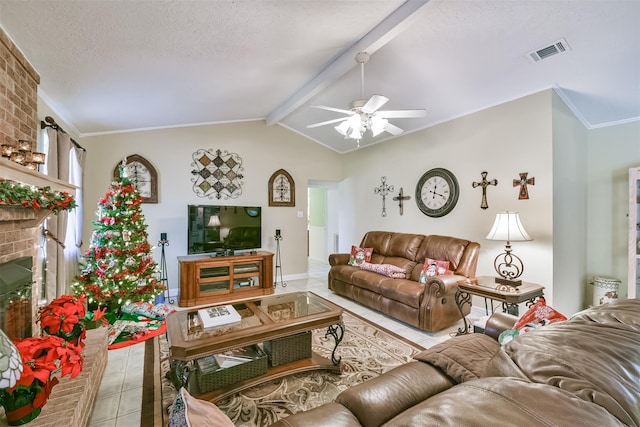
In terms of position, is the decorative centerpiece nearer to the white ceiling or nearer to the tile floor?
the tile floor

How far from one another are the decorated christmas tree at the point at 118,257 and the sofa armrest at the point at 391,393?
3.28m

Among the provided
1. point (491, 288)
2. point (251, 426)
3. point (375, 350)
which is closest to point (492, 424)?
point (251, 426)

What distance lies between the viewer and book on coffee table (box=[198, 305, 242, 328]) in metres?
2.12

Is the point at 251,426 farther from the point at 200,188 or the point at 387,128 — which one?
the point at 200,188

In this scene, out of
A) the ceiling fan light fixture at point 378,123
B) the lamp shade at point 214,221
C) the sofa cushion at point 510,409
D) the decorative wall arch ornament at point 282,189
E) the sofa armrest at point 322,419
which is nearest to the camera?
the sofa cushion at point 510,409

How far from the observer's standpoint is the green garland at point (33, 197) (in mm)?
1523

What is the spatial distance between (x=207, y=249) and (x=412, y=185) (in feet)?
11.5

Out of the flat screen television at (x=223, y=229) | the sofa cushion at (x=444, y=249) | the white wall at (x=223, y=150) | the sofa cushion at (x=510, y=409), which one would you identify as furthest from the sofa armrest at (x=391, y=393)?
the white wall at (x=223, y=150)

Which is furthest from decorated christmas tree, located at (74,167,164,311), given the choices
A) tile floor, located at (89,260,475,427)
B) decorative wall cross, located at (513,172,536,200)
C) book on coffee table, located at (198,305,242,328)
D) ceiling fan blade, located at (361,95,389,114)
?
decorative wall cross, located at (513,172,536,200)

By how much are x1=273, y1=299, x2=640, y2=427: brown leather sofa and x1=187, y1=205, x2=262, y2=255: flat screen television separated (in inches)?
154

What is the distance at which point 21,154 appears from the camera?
1824 mm

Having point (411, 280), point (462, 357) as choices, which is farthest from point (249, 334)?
point (411, 280)

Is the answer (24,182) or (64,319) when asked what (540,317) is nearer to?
(64,319)

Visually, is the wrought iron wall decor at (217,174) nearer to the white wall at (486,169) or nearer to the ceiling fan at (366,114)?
the white wall at (486,169)
